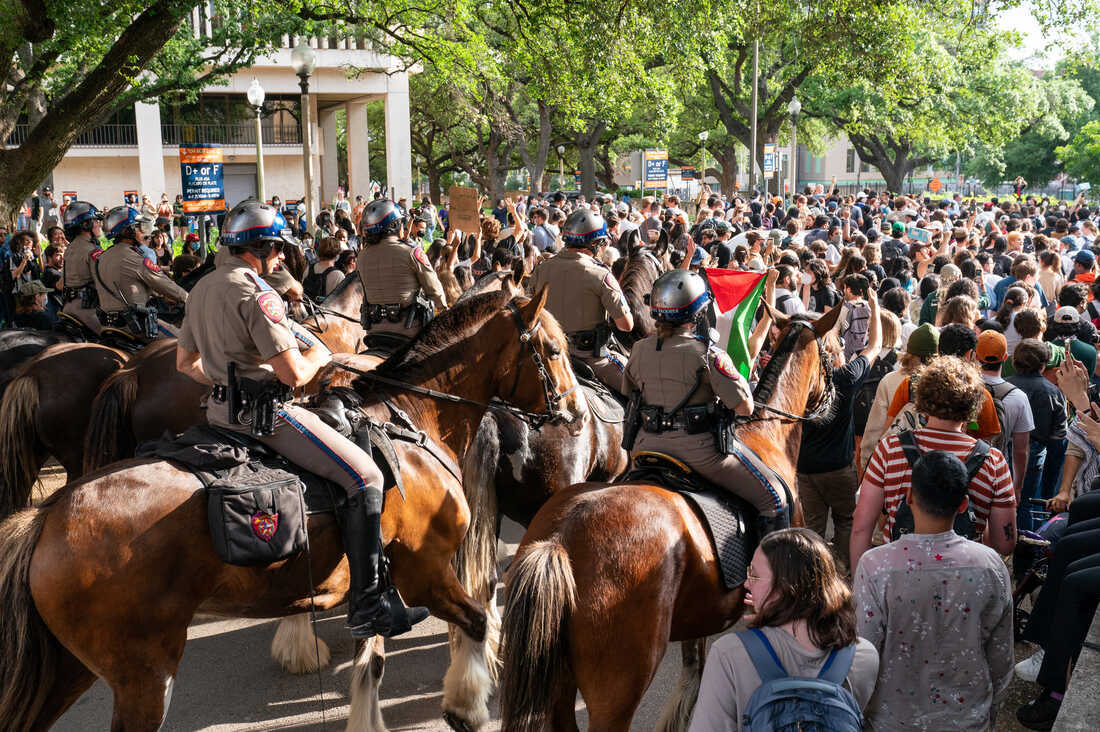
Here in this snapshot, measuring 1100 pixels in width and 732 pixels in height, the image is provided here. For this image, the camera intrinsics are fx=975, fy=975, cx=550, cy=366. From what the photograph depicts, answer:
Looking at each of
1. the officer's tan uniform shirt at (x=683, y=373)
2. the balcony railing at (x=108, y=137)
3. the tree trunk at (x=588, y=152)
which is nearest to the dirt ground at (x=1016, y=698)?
the officer's tan uniform shirt at (x=683, y=373)

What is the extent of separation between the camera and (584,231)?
8.41m

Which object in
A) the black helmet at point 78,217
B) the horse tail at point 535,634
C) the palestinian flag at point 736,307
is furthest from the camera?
the black helmet at point 78,217

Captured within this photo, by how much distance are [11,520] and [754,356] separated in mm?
5598

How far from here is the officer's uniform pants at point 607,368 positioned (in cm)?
823

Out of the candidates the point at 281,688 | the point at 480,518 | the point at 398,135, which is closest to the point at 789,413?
the point at 480,518

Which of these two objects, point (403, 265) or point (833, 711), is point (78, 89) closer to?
point (403, 265)

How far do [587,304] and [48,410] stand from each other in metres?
4.62

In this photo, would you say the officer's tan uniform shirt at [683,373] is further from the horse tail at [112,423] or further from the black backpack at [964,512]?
the horse tail at [112,423]

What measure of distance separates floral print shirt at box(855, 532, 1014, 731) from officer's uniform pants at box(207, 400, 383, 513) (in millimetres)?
2508

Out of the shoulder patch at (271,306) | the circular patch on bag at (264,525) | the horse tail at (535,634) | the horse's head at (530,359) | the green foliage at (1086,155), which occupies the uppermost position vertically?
the green foliage at (1086,155)

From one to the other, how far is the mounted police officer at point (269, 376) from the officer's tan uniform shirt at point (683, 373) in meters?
1.55

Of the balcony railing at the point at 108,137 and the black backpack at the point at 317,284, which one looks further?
the balcony railing at the point at 108,137

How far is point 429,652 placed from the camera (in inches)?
275

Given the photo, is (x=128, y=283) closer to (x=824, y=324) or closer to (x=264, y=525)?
(x=264, y=525)
